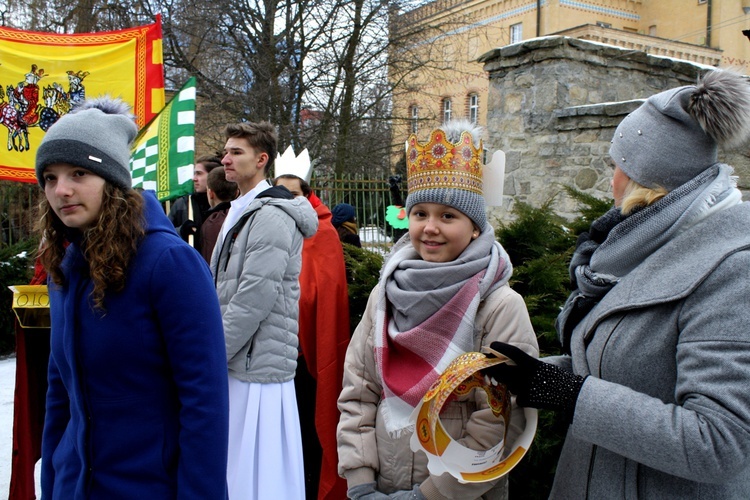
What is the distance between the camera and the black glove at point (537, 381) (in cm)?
146

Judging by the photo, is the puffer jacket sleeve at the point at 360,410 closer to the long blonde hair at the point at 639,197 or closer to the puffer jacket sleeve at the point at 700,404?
the puffer jacket sleeve at the point at 700,404

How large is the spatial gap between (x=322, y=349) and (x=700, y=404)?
93.2 inches

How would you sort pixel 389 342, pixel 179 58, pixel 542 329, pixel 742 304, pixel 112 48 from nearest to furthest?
pixel 742 304 < pixel 389 342 < pixel 542 329 < pixel 112 48 < pixel 179 58

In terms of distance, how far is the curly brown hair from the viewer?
1.71 m

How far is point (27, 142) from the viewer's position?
4.14m

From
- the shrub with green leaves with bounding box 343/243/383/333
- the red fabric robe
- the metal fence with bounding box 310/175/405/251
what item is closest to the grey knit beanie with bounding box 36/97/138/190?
the red fabric robe

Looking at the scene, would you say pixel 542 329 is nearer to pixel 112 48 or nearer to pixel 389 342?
pixel 389 342

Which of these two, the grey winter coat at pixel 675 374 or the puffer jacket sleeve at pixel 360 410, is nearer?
the grey winter coat at pixel 675 374

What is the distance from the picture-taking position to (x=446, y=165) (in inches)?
87.4

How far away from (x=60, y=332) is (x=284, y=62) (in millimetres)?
11533

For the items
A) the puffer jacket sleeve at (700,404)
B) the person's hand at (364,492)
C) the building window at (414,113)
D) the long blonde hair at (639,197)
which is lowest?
the person's hand at (364,492)

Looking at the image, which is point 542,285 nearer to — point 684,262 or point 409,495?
point 409,495

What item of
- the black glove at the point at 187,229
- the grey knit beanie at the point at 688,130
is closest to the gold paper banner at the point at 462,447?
the grey knit beanie at the point at 688,130

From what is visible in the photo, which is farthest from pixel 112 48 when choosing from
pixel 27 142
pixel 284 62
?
pixel 284 62
